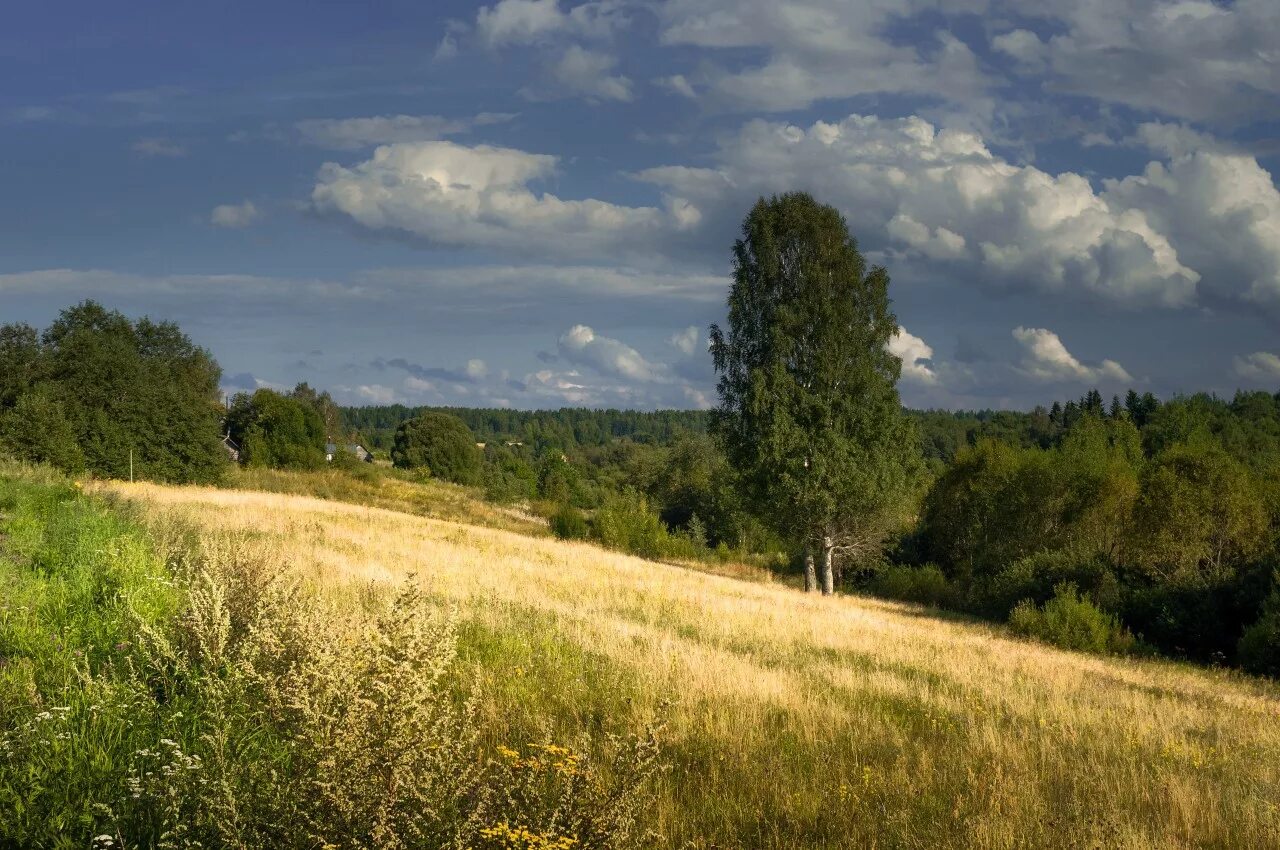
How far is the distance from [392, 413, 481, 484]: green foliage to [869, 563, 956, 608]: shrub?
69368 millimetres

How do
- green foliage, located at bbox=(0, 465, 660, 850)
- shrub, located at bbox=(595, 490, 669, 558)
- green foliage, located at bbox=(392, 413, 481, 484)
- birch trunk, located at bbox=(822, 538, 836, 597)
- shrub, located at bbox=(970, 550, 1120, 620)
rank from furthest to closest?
green foliage, located at bbox=(392, 413, 481, 484), shrub, located at bbox=(595, 490, 669, 558), shrub, located at bbox=(970, 550, 1120, 620), birch trunk, located at bbox=(822, 538, 836, 597), green foliage, located at bbox=(0, 465, 660, 850)

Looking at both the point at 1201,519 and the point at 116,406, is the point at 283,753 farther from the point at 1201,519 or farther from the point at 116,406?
the point at 116,406

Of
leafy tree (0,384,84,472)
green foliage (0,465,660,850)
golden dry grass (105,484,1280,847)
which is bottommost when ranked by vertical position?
golden dry grass (105,484,1280,847)

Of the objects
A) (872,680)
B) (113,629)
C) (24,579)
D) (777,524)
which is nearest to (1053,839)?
(872,680)

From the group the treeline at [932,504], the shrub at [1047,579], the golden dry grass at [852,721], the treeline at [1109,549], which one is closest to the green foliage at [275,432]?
the treeline at [932,504]

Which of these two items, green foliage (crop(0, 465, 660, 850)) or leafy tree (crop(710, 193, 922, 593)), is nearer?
green foliage (crop(0, 465, 660, 850))

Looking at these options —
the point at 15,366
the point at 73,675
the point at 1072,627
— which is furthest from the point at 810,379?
the point at 15,366

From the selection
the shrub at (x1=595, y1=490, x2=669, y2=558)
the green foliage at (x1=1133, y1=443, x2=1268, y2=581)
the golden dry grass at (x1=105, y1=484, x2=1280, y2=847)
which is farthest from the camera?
the shrub at (x1=595, y1=490, x2=669, y2=558)

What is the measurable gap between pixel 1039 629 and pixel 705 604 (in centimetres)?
1407

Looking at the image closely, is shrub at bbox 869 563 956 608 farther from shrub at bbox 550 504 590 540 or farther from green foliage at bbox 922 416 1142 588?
shrub at bbox 550 504 590 540

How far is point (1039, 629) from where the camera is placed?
2666 centimetres

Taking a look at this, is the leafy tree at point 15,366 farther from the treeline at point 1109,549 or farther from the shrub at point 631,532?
the treeline at point 1109,549

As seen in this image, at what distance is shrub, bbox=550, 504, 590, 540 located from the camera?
4378 cm

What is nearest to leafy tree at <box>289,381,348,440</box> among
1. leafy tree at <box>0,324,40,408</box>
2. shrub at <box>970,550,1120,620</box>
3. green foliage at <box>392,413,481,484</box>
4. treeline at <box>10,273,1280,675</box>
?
green foliage at <box>392,413,481,484</box>
